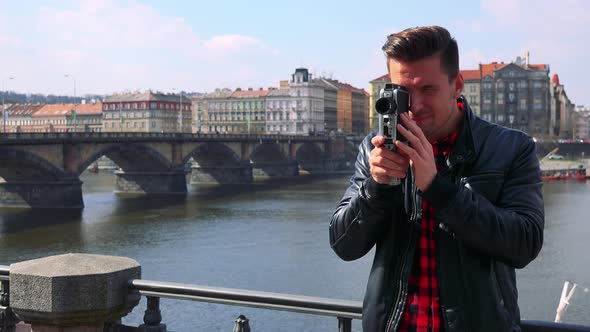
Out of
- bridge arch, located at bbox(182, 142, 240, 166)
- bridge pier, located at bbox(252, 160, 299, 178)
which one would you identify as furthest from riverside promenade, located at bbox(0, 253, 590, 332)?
bridge pier, located at bbox(252, 160, 299, 178)

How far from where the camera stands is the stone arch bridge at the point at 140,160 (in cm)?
4288

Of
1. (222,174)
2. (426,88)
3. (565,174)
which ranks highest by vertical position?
(426,88)

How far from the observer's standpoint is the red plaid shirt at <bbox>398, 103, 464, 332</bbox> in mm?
2385

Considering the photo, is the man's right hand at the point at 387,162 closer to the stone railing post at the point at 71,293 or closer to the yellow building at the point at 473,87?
the stone railing post at the point at 71,293

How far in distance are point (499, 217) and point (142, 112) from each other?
380 ft

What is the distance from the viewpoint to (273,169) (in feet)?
256

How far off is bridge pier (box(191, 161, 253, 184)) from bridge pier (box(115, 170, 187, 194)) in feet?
38.3

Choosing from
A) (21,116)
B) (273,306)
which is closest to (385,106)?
(273,306)

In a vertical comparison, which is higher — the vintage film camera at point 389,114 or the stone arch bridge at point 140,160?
the vintage film camera at point 389,114

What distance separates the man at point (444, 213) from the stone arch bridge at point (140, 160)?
3939 cm

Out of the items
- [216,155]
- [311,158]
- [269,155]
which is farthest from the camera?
[311,158]

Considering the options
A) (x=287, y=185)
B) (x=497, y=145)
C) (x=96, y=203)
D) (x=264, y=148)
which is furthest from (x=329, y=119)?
(x=497, y=145)

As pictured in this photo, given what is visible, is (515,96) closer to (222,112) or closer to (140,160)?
(222,112)

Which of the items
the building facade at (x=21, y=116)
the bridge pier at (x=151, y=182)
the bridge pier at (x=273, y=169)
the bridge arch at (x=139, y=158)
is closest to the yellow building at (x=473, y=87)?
the bridge pier at (x=273, y=169)
